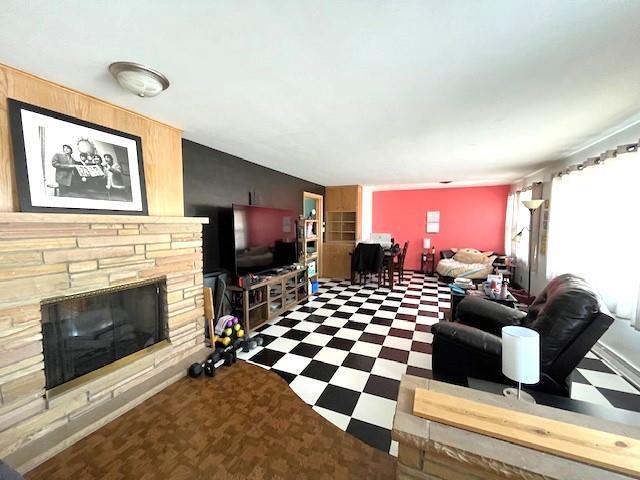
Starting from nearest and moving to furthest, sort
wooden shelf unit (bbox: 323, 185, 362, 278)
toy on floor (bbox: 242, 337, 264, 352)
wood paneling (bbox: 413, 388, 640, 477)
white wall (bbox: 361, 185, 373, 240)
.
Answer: wood paneling (bbox: 413, 388, 640, 477) < toy on floor (bbox: 242, 337, 264, 352) < wooden shelf unit (bbox: 323, 185, 362, 278) < white wall (bbox: 361, 185, 373, 240)

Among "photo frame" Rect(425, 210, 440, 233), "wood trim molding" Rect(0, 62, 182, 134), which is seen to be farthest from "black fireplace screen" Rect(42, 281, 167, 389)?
"photo frame" Rect(425, 210, 440, 233)

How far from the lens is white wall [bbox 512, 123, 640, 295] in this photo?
7.26 ft

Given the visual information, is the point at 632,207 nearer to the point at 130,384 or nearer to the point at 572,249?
the point at 572,249

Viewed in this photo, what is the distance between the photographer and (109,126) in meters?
1.78

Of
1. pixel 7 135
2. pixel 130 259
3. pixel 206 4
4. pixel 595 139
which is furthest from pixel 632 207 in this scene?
pixel 7 135

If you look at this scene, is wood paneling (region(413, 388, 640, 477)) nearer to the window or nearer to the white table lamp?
the white table lamp

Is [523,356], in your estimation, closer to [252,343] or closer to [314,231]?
[252,343]

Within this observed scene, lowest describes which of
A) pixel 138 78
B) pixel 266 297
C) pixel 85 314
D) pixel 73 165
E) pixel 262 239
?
pixel 266 297

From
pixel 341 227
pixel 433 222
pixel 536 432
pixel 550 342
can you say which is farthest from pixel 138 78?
pixel 433 222

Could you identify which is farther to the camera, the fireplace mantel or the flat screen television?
the flat screen television

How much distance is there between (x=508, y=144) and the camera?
271 centimetres

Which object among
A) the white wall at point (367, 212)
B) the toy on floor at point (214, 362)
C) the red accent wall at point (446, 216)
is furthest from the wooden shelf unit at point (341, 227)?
the toy on floor at point (214, 362)

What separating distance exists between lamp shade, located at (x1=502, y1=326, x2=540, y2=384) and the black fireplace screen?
235cm

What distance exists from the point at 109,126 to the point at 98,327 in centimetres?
140
